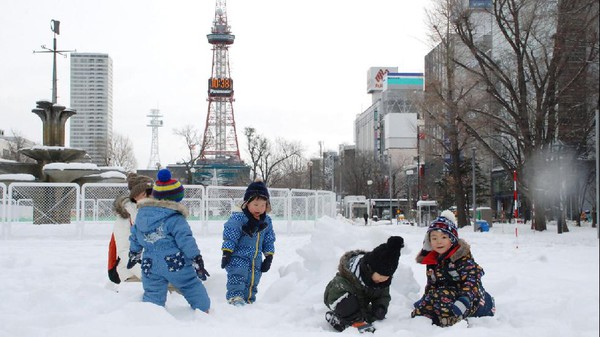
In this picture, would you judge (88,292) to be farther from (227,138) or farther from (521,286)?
(227,138)

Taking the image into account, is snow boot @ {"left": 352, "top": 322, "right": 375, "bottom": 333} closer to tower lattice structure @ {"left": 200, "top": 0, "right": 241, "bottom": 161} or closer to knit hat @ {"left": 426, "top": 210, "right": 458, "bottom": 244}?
knit hat @ {"left": 426, "top": 210, "right": 458, "bottom": 244}

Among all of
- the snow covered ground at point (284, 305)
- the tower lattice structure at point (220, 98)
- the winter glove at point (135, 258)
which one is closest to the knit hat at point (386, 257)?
the snow covered ground at point (284, 305)

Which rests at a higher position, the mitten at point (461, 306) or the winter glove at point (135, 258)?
the winter glove at point (135, 258)

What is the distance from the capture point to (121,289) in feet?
21.7

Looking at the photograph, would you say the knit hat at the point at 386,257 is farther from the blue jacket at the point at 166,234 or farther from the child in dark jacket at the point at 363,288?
the blue jacket at the point at 166,234

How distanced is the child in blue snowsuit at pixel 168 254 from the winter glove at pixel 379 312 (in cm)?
139

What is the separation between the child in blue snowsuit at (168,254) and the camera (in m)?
5.12

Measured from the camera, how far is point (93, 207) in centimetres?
1614

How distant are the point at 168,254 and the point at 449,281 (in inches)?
91.9

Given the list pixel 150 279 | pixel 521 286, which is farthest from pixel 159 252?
pixel 521 286

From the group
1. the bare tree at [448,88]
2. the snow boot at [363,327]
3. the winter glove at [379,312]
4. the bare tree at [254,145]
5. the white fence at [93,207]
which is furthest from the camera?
the bare tree at [254,145]

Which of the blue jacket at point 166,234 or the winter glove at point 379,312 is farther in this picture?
the blue jacket at point 166,234

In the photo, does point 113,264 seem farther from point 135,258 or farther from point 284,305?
point 284,305

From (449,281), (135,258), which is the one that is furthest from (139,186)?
(449,281)
